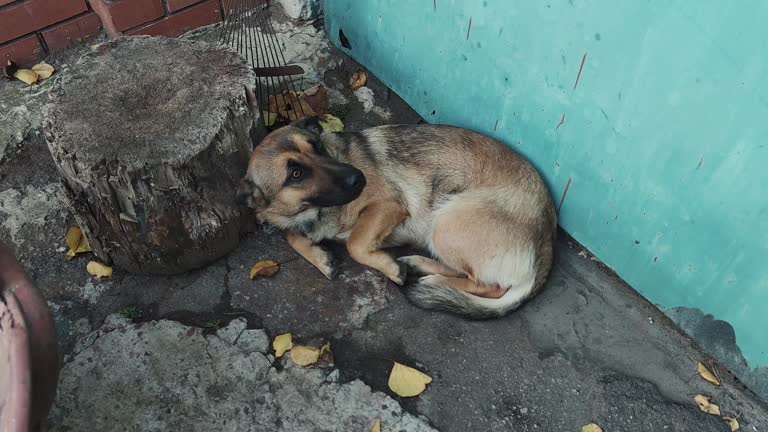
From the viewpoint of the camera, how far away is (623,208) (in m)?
2.94

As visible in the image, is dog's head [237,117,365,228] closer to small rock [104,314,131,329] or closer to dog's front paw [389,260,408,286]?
dog's front paw [389,260,408,286]

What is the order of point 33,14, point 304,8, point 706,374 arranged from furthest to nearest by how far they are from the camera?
point 304,8 → point 33,14 → point 706,374

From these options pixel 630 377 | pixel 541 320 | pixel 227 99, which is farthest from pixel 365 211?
pixel 630 377

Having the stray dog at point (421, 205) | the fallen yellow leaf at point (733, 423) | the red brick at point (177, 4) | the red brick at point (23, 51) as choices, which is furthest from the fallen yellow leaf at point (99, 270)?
the fallen yellow leaf at point (733, 423)

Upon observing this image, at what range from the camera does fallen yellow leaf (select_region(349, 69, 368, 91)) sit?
14.1 feet

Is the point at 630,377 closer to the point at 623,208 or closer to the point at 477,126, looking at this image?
the point at 623,208

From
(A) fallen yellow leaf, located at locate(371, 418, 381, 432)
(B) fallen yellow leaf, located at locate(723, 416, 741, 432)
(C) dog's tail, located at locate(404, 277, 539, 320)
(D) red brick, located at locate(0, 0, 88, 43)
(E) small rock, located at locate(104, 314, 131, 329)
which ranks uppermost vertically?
(D) red brick, located at locate(0, 0, 88, 43)

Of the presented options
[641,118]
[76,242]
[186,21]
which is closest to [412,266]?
[641,118]

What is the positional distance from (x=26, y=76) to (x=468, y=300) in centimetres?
344

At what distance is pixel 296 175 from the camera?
9.05 feet

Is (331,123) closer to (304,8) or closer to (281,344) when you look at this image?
(304,8)

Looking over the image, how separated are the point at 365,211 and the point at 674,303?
172 cm

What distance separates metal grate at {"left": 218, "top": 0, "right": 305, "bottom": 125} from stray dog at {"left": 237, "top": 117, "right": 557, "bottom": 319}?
2.95 feet

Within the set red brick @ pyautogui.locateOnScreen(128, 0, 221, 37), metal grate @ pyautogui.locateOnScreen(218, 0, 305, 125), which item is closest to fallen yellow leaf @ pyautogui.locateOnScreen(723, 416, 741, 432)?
metal grate @ pyautogui.locateOnScreen(218, 0, 305, 125)
